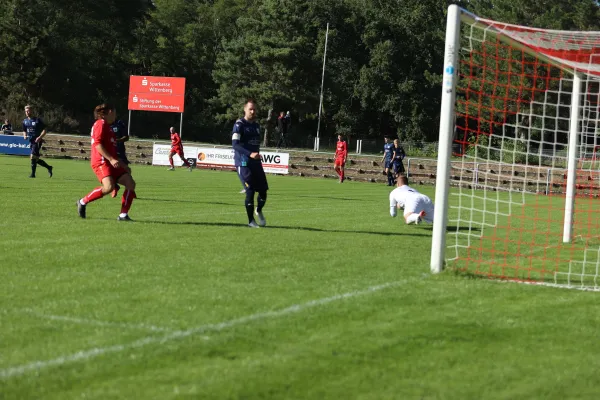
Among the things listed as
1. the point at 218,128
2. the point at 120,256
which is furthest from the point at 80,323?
the point at 218,128

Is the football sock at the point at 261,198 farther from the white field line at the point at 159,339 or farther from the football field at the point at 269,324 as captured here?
the white field line at the point at 159,339

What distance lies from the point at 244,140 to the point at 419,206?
11.0 feet

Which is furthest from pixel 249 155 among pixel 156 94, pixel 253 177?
pixel 156 94

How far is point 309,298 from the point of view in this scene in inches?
271

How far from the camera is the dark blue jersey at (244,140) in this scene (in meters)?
12.7

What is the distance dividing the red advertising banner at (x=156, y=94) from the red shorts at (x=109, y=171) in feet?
114

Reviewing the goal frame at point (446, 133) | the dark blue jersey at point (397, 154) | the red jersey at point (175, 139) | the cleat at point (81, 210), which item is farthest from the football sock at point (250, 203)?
the red jersey at point (175, 139)

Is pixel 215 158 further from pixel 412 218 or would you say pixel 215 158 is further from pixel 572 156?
pixel 572 156

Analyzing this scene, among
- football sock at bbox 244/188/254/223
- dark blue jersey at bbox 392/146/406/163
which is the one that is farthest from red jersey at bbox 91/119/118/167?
dark blue jersey at bbox 392/146/406/163

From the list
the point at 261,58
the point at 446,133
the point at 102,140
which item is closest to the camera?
the point at 446,133

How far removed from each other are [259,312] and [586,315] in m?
2.70

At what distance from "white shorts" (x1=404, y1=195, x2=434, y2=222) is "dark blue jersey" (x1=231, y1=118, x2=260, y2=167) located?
9.87ft

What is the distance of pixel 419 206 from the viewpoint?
46.2 ft

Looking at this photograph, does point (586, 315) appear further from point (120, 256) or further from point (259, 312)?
point (120, 256)
